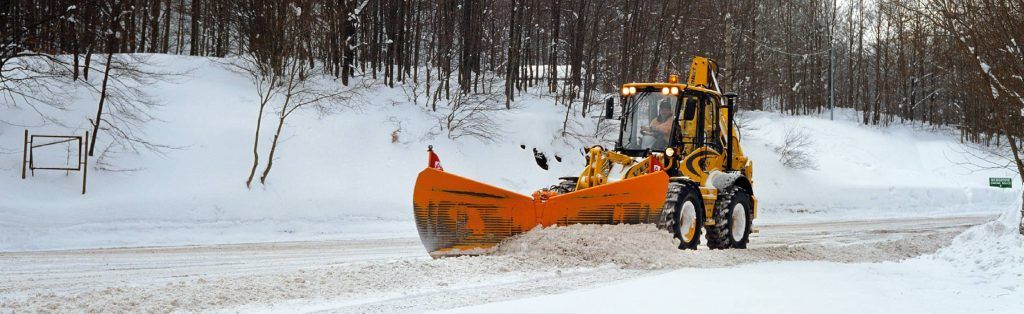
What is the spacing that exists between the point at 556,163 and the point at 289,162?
8.29 m

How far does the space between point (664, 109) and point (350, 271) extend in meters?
5.26

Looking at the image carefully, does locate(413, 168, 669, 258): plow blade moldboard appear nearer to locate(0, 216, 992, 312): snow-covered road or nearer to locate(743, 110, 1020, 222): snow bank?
locate(0, 216, 992, 312): snow-covered road

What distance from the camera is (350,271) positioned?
905 cm

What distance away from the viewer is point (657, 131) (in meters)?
12.1

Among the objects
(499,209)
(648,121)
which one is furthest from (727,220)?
(499,209)

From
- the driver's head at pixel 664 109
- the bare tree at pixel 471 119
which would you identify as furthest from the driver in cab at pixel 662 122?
the bare tree at pixel 471 119

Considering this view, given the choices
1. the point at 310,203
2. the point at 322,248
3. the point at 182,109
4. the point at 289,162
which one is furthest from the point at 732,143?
the point at 182,109

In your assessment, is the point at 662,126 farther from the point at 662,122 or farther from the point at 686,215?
the point at 686,215

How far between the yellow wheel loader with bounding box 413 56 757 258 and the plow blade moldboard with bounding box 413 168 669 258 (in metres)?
0.01

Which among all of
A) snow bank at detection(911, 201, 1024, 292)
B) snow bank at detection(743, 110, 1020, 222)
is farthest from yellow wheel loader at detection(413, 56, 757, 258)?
snow bank at detection(743, 110, 1020, 222)

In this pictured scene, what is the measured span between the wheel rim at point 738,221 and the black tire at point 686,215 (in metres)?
1.38

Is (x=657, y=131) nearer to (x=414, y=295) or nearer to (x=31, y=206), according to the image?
(x=414, y=295)

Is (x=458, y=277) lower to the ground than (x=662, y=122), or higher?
lower

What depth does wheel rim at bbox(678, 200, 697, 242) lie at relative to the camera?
37.3 feet
